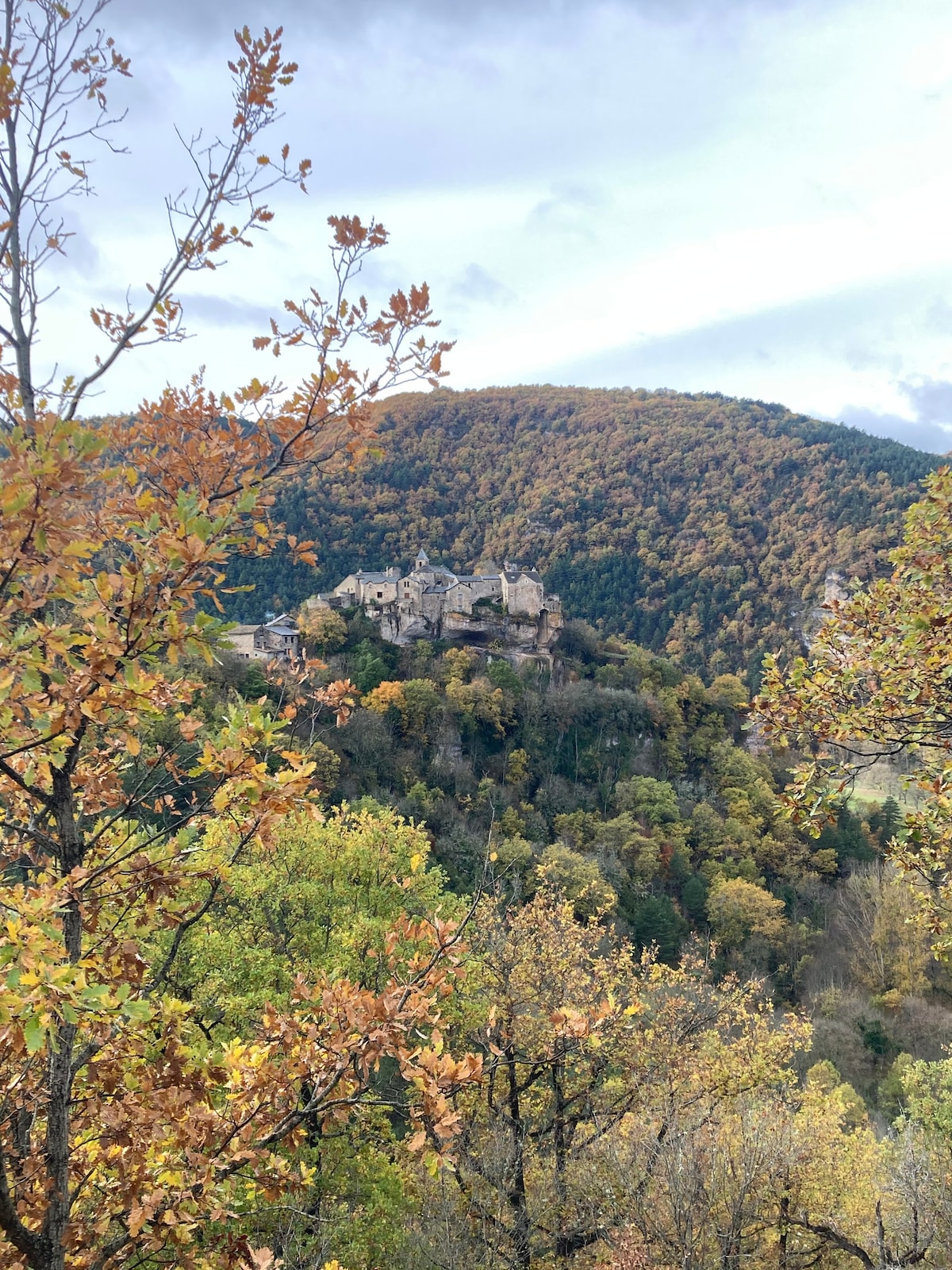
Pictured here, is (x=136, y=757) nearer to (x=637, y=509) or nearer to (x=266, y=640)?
(x=266, y=640)

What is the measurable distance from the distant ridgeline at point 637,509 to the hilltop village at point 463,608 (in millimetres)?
16473

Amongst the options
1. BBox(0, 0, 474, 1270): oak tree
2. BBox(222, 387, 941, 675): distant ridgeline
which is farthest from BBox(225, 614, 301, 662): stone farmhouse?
BBox(0, 0, 474, 1270): oak tree

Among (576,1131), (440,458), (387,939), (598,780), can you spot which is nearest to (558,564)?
(440,458)

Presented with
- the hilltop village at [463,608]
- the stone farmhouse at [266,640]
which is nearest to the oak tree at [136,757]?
the stone farmhouse at [266,640]

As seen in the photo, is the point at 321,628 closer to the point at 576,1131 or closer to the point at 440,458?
the point at 576,1131

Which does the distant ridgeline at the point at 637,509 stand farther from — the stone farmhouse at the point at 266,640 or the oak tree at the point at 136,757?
the oak tree at the point at 136,757

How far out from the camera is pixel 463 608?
186ft

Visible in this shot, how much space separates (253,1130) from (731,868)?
148 ft

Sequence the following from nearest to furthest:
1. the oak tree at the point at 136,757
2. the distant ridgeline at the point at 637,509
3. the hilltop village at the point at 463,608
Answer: the oak tree at the point at 136,757
the hilltop village at the point at 463,608
the distant ridgeline at the point at 637,509

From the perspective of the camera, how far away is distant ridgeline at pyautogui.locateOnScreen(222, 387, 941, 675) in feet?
286

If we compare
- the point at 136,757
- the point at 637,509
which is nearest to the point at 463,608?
the point at 136,757

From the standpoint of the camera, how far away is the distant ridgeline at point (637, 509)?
8731 cm

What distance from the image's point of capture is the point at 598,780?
5197 cm

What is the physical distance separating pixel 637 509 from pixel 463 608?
63.0 metres
